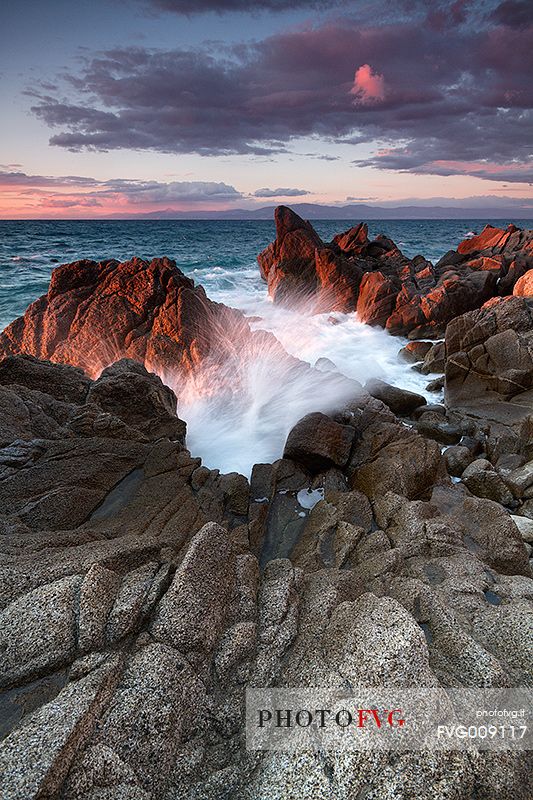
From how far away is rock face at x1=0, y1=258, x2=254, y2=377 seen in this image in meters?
16.3

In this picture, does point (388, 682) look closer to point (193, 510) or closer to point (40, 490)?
point (193, 510)

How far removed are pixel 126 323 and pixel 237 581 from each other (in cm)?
1421

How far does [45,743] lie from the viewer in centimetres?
342

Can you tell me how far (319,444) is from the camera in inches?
393

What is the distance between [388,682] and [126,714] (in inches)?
92.0

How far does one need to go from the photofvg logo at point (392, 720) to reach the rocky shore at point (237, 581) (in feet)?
0.36

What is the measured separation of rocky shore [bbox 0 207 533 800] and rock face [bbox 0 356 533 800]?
0.02 metres

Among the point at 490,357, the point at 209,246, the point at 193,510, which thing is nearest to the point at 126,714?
the point at 193,510

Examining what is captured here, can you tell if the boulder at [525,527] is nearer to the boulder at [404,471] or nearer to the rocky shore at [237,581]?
the rocky shore at [237,581]

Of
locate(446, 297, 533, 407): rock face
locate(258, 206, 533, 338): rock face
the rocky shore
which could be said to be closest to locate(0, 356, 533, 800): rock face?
the rocky shore

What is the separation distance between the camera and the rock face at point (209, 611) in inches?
138

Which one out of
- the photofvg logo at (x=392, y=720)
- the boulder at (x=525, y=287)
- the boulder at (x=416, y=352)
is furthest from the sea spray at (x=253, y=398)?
the boulder at (x=525, y=287)

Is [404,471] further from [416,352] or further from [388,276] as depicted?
[388,276]

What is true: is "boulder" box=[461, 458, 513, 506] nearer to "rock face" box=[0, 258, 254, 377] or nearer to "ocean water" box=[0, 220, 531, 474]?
"ocean water" box=[0, 220, 531, 474]
